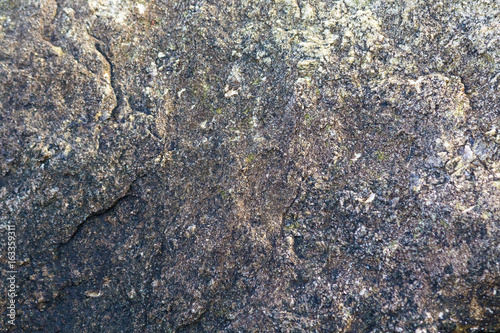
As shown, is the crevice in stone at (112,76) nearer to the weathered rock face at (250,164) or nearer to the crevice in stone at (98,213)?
the weathered rock face at (250,164)

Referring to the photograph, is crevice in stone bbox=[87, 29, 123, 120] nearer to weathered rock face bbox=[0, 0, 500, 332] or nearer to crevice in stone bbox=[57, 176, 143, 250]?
weathered rock face bbox=[0, 0, 500, 332]

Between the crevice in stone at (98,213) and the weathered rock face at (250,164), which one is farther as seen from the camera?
the crevice in stone at (98,213)

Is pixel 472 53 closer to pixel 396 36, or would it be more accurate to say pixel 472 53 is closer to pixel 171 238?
pixel 396 36

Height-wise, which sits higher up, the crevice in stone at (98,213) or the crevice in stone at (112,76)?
the crevice in stone at (112,76)

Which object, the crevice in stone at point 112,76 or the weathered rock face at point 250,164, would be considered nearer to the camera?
the weathered rock face at point 250,164

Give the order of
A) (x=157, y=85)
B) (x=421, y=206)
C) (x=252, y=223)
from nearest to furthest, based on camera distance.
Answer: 1. (x=421, y=206)
2. (x=252, y=223)
3. (x=157, y=85)

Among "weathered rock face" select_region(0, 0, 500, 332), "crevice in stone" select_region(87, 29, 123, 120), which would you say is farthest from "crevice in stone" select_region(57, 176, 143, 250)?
"crevice in stone" select_region(87, 29, 123, 120)

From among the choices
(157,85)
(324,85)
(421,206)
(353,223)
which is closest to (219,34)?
(157,85)

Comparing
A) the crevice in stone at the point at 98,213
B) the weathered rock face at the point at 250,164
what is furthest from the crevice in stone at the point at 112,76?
the crevice in stone at the point at 98,213
